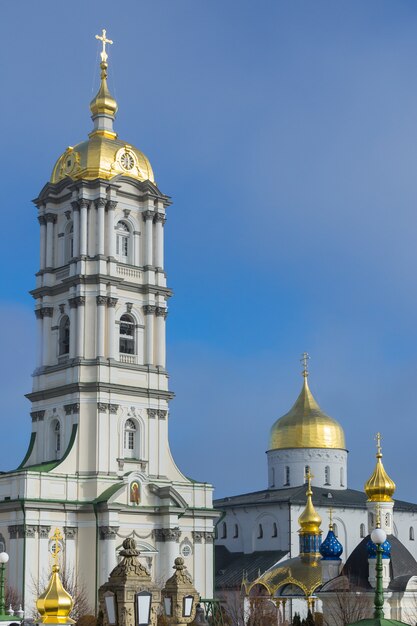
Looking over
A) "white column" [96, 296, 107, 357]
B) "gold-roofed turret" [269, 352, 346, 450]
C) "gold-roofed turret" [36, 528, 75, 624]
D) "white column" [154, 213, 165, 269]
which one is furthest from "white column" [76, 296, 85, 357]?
"gold-roofed turret" [36, 528, 75, 624]

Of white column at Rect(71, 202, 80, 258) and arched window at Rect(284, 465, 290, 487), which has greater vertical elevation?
white column at Rect(71, 202, 80, 258)

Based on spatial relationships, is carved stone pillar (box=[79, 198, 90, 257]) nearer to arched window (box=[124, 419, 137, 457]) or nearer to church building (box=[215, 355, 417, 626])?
arched window (box=[124, 419, 137, 457])

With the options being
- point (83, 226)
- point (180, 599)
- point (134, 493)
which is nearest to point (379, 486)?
point (134, 493)

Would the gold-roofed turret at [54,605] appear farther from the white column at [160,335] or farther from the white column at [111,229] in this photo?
the white column at [111,229]

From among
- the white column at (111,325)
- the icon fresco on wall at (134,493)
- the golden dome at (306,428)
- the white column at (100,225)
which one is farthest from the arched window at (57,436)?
the golden dome at (306,428)

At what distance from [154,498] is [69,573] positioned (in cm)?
512

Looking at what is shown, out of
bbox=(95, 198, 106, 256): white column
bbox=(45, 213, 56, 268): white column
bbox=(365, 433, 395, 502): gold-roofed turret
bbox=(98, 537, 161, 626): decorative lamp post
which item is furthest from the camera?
bbox=(45, 213, 56, 268): white column

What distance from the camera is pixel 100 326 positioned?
52094mm

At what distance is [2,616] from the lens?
79.5 feet

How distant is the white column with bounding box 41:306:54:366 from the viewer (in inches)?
2125

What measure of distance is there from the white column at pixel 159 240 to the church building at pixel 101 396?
0.24 feet

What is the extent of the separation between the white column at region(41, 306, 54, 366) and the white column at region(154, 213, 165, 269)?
17.5 ft

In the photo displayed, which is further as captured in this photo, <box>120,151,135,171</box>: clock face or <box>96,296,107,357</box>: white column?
<box>120,151,135,171</box>: clock face

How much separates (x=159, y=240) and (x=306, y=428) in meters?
18.9
